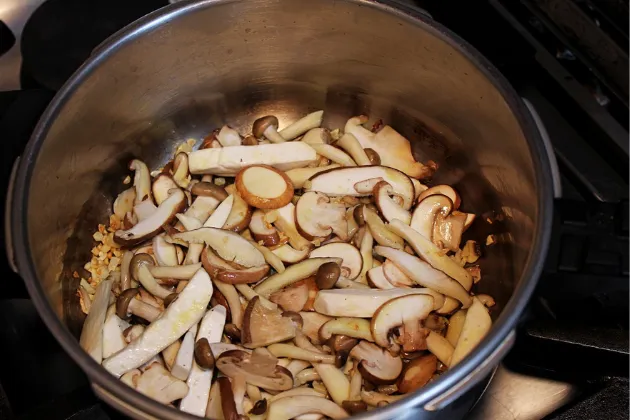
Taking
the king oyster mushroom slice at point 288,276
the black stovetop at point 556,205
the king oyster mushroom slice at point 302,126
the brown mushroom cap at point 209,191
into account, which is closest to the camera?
the black stovetop at point 556,205

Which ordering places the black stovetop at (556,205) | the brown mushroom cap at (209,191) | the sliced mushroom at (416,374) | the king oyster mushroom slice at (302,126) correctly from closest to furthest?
the black stovetop at (556,205) < the sliced mushroom at (416,374) < the brown mushroom cap at (209,191) < the king oyster mushroom slice at (302,126)

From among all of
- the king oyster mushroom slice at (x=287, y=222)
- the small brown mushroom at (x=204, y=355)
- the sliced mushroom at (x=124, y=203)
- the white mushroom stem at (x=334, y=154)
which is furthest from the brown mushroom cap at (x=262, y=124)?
the small brown mushroom at (x=204, y=355)

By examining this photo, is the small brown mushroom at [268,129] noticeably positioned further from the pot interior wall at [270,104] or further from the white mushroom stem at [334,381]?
the white mushroom stem at [334,381]

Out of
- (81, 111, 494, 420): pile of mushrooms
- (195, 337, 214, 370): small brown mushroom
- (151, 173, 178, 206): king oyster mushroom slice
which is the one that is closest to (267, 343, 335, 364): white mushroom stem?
(81, 111, 494, 420): pile of mushrooms

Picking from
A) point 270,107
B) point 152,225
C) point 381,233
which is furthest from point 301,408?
point 270,107

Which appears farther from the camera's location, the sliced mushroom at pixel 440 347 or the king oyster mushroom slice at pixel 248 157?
the king oyster mushroom slice at pixel 248 157
